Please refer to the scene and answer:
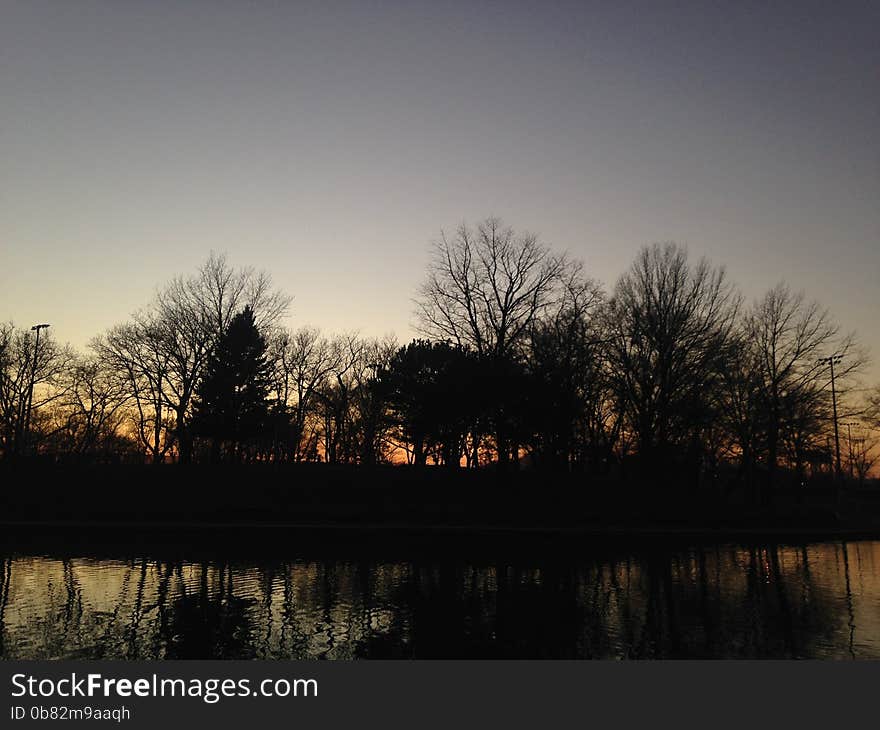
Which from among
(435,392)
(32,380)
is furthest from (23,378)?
(435,392)

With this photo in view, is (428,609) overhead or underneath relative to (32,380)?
underneath

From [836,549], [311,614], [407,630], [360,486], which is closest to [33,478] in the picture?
[360,486]

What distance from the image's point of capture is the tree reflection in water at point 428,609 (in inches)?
427

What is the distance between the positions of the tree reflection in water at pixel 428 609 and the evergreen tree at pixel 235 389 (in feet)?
84.8

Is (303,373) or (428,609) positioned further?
(303,373)

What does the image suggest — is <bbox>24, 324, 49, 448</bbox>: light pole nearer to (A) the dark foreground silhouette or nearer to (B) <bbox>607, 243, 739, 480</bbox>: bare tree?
(A) the dark foreground silhouette

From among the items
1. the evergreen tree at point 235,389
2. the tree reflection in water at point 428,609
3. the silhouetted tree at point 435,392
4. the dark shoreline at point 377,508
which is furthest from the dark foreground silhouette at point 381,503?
the tree reflection in water at point 428,609

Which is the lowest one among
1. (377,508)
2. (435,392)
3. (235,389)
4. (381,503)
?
(377,508)

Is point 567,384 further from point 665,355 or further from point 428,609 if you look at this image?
point 428,609

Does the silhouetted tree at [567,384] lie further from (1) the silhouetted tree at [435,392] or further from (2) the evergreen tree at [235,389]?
(2) the evergreen tree at [235,389]

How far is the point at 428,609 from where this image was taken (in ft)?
45.3

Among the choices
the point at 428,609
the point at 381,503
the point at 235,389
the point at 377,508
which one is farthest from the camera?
the point at 235,389

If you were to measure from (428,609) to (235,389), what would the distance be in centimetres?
3712

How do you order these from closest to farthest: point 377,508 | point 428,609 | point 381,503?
1. point 428,609
2. point 377,508
3. point 381,503
